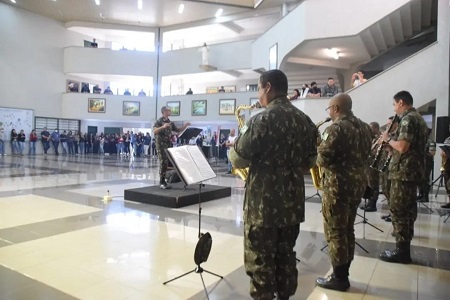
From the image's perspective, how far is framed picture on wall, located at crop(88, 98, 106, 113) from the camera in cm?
2138

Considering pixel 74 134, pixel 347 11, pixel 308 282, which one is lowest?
pixel 308 282

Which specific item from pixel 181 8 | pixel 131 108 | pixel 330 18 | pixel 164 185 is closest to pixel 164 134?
pixel 164 185

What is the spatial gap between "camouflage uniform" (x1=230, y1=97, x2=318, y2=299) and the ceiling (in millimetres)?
16079

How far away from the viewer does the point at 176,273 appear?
3.21 m

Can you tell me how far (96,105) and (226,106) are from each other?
866 centimetres

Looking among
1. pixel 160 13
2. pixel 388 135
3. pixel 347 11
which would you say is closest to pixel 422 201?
pixel 388 135

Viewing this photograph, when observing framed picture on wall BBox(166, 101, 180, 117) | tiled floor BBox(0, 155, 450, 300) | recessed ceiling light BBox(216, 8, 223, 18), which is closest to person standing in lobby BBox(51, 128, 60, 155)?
framed picture on wall BBox(166, 101, 180, 117)

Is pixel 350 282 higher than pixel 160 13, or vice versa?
pixel 160 13

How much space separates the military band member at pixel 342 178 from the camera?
2.82 metres

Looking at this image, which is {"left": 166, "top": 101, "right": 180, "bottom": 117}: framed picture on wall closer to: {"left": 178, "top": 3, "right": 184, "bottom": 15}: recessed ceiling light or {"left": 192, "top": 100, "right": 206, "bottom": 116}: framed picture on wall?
{"left": 192, "top": 100, "right": 206, "bottom": 116}: framed picture on wall

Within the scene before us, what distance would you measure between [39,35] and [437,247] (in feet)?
75.3

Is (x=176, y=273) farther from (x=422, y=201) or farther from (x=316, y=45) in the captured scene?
(x=316, y=45)

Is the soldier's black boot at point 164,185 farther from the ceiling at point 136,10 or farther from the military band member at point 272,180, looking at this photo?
the ceiling at point 136,10

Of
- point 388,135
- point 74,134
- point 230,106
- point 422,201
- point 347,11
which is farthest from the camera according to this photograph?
point 74,134
